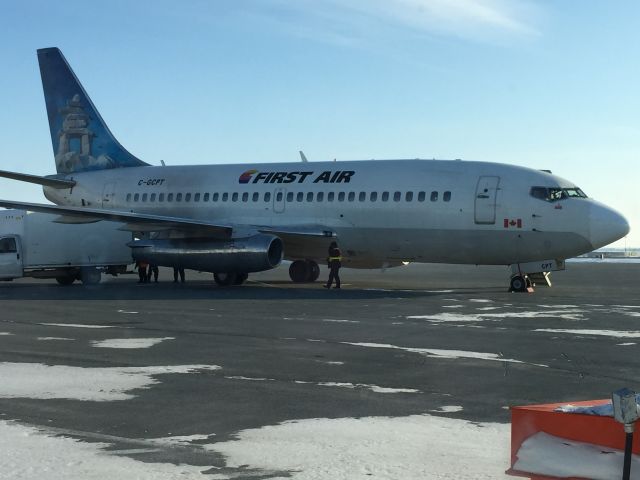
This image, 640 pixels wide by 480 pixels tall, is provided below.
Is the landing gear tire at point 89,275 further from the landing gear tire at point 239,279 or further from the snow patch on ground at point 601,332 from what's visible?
the snow patch on ground at point 601,332

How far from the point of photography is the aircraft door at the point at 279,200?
98.9ft

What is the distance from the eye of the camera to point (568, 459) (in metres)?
4.26

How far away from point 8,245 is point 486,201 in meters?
16.7

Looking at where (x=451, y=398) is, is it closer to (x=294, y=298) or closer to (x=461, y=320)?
(x=461, y=320)

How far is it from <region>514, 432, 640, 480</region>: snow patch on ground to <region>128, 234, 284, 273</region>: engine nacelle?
74.6 ft

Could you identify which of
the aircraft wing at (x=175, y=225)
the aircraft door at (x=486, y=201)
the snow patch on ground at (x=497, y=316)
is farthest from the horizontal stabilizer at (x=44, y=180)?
the snow patch on ground at (x=497, y=316)

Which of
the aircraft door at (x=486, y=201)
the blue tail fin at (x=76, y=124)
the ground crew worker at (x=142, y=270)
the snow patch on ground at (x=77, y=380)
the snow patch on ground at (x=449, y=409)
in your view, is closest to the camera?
the snow patch on ground at (x=449, y=409)

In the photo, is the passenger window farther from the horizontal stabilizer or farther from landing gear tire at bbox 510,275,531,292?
landing gear tire at bbox 510,275,531,292

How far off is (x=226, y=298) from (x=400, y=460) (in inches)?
700

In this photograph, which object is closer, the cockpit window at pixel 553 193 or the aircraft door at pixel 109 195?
the cockpit window at pixel 553 193

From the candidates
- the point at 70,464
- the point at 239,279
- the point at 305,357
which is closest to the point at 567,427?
the point at 70,464

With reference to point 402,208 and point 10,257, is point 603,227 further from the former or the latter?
point 10,257

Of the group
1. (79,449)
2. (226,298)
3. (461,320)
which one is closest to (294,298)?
(226,298)

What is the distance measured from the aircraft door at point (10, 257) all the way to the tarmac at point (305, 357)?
991 cm
